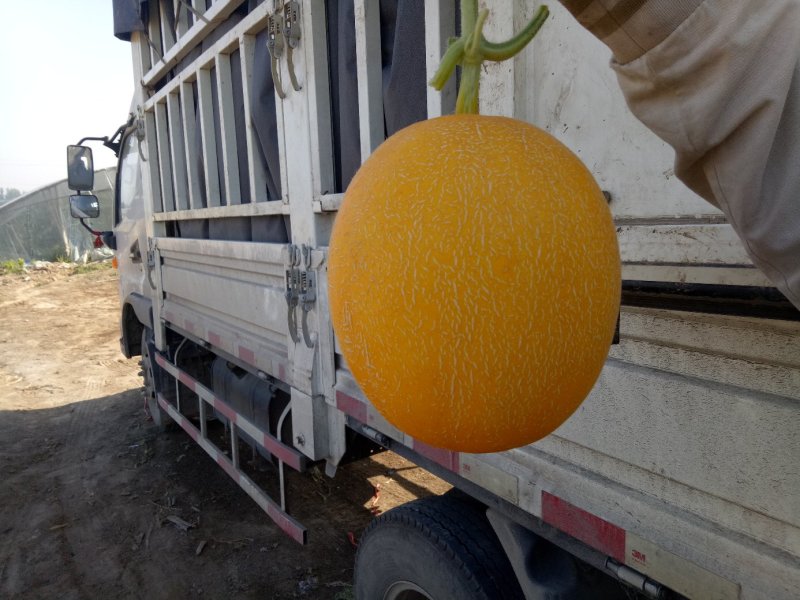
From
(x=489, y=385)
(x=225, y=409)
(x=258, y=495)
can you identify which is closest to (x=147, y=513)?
(x=225, y=409)

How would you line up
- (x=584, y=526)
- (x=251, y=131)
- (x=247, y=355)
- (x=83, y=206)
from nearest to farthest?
(x=584, y=526) < (x=251, y=131) < (x=247, y=355) < (x=83, y=206)

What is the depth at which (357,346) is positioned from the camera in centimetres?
77

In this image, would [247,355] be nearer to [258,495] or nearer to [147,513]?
[258,495]

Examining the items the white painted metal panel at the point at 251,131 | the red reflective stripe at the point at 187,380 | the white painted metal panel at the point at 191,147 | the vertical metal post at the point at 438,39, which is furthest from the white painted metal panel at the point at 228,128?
the vertical metal post at the point at 438,39

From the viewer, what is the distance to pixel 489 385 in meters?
0.69

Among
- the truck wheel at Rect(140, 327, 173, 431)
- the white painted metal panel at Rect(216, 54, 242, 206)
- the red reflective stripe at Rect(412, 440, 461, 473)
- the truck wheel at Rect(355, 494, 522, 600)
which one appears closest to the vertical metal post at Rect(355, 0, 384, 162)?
the red reflective stripe at Rect(412, 440, 461, 473)

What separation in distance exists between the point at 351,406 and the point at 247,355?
4.03ft

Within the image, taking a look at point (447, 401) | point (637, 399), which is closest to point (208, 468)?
point (637, 399)

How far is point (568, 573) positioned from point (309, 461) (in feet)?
5.31

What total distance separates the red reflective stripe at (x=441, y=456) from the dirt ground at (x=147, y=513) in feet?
5.69

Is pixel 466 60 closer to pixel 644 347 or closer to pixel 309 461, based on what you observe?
pixel 644 347

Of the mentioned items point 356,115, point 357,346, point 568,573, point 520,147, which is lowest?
point 568,573

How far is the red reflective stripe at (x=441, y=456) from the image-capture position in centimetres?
185

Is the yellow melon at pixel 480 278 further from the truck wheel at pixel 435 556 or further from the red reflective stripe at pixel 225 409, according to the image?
the red reflective stripe at pixel 225 409
